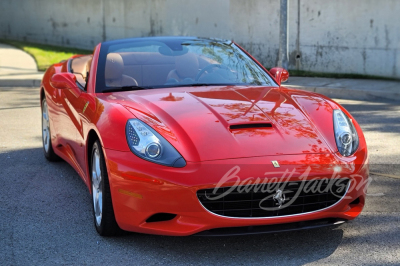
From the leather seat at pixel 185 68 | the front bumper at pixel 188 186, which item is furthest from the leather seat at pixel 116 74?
the front bumper at pixel 188 186

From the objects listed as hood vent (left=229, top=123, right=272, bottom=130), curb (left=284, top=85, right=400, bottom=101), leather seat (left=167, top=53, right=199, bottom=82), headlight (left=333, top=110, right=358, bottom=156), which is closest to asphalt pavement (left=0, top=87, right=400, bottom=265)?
headlight (left=333, top=110, right=358, bottom=156)

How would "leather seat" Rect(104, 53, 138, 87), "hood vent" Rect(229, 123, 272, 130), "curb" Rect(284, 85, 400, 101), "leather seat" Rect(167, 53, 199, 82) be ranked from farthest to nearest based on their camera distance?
"curb" Rect(284, 85, 400, 101) → "leather seat" Rect(167, 53, 199, 82) → "leather seat" Rect(104, 53, 138, 87) → "hood vent" Rect(229, 123, 272, 130)

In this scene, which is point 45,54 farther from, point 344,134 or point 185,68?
point 344,134

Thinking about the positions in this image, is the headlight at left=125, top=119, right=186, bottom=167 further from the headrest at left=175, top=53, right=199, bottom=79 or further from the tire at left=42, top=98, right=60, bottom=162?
the tire at left=42, top=98, right=60, bottom=162

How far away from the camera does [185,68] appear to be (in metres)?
5.34

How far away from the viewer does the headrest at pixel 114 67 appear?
5.20m

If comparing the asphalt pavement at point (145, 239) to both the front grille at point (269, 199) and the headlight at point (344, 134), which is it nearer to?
the front grille at point (269, 199)

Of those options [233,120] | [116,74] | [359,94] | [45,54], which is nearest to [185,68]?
[116,74]

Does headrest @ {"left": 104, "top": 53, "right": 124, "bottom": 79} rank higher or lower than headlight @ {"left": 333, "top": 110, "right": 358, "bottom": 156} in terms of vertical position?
higher

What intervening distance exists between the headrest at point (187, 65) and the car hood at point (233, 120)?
0.39m

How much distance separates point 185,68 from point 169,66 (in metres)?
0.14

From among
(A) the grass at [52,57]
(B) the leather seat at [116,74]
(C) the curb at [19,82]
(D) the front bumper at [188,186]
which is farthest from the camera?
(A) the grass at [52,57]

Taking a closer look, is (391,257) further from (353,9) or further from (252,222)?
(353,9)

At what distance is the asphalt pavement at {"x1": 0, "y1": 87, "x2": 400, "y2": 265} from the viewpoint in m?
3.88
